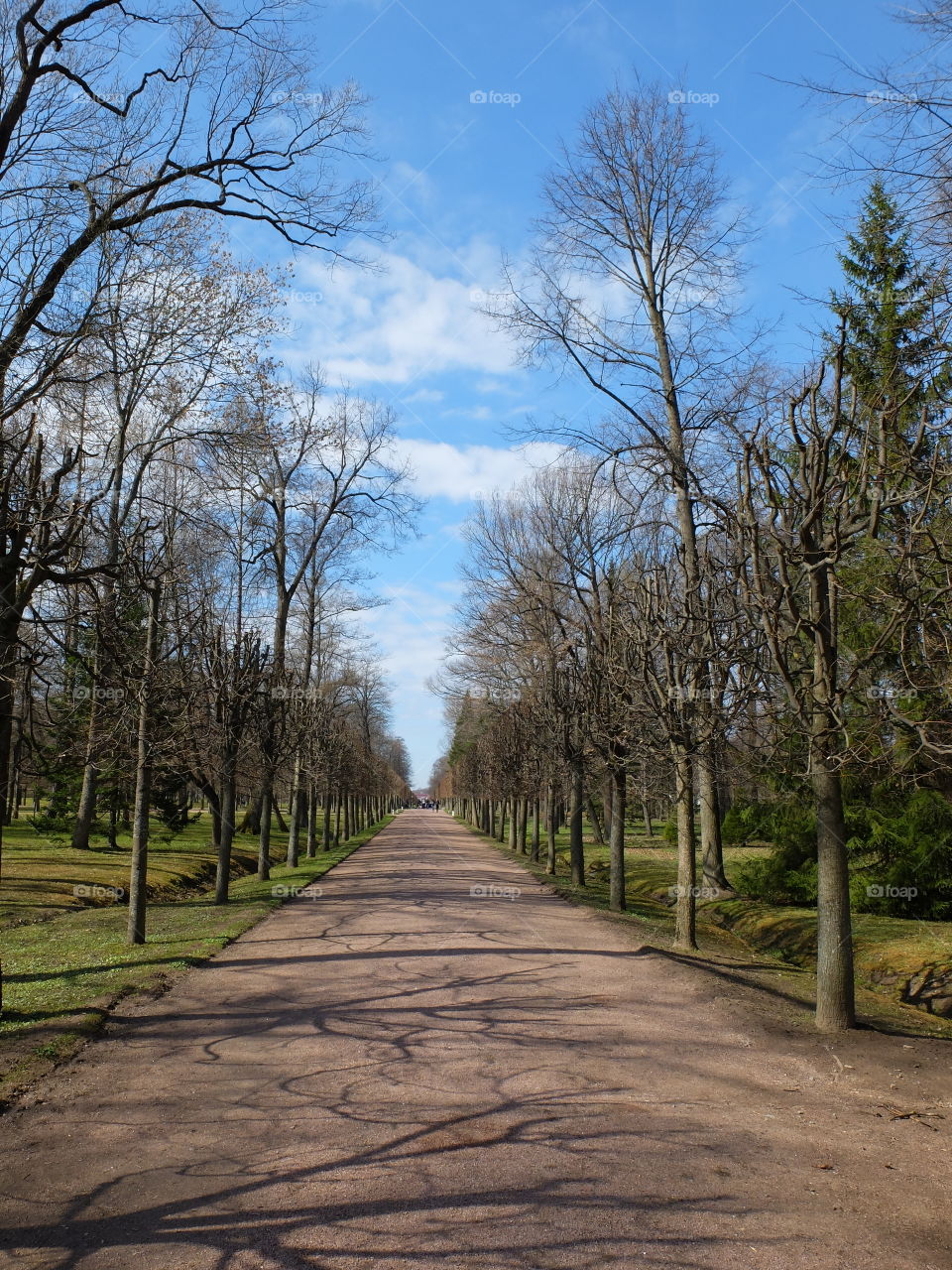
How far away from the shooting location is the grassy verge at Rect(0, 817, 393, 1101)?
23.8ft

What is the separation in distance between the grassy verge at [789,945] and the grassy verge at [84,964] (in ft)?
21.6

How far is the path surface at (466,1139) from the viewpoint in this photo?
419cm

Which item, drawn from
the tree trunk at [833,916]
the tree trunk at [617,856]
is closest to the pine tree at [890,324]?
the tree trunk at [833,916]

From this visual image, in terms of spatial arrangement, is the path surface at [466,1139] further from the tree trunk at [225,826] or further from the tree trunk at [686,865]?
the tree trunk at [225,826]

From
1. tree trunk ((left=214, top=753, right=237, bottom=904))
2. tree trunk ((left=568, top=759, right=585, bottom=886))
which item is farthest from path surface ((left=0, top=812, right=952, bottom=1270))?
tree trunk ((left=568, top=759, right=585, bottom=886))

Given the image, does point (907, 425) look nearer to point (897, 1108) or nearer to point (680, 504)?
point (680, 504)

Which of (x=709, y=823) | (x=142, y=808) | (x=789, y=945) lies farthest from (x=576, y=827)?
(x=142, y=808)

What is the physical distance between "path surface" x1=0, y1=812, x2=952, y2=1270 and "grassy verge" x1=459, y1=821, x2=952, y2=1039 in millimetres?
1704

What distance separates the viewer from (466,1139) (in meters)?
5.40

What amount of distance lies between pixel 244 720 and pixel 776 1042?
11.7m

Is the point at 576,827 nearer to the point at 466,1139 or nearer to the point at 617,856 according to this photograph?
the point at 617,856

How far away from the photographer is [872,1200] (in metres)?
4.75

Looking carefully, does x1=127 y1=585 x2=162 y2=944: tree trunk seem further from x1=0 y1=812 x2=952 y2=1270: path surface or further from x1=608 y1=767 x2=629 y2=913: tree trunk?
x1=608 y1=767 x2=629 y2=913: tree trunk

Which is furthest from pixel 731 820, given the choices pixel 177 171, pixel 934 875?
pixel 177 171
